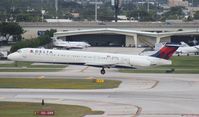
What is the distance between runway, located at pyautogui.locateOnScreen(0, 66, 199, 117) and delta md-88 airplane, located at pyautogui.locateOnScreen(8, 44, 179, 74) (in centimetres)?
377

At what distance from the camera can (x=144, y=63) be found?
9838 centimetres

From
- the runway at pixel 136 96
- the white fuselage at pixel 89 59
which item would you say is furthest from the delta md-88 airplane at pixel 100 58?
the runway at pixel 136 96

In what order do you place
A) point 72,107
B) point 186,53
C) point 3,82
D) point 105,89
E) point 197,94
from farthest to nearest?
point 186,53 → point 3,82 → point 105,89 → point 197,94 → point 72,107

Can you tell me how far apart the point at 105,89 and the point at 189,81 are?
48.5 ft

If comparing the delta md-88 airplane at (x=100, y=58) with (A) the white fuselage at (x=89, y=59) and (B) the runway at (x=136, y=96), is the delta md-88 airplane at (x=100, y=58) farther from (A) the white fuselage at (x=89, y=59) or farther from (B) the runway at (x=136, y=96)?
(B) the runway at (x=136, y=96)

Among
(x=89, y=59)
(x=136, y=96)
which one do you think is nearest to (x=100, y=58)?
(x=89, y=59)

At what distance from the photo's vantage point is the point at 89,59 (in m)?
101

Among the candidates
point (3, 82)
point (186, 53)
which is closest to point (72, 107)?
point (3, 82)

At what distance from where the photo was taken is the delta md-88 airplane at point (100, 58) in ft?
323

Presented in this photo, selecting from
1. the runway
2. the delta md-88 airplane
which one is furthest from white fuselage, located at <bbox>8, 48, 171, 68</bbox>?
the runway

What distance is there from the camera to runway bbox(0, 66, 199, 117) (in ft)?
199

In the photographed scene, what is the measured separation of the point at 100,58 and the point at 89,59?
1566 mm

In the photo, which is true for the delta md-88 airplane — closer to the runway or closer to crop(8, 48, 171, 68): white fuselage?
crop(8, 48, 171, 68): white fuselage

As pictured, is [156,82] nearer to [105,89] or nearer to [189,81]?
[189,81]
